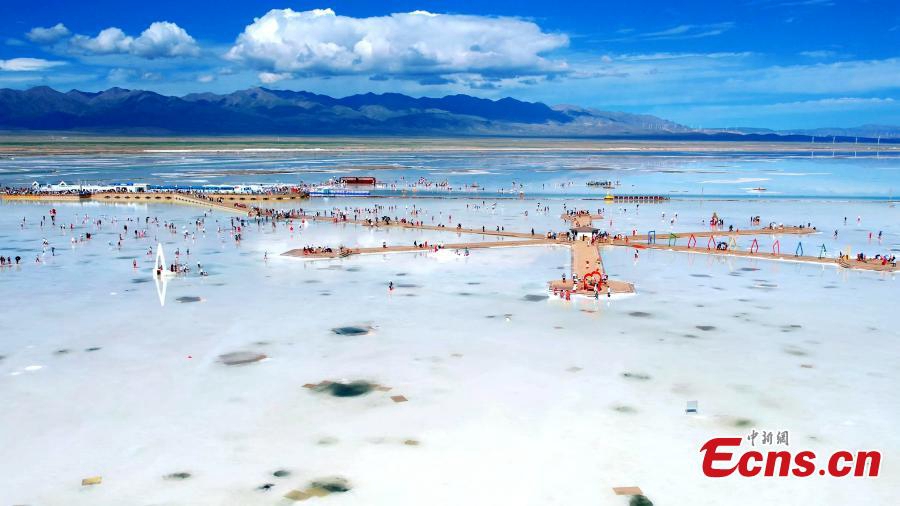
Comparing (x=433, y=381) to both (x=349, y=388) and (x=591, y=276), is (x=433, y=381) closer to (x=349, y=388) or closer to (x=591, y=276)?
(x=349, y=388)

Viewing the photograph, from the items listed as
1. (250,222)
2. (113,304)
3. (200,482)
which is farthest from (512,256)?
(200,482)

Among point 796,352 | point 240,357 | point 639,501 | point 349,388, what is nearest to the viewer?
point 639,501

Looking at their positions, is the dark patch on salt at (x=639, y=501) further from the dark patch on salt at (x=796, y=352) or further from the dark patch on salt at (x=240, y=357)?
the dark patch on salt at (x=240, y=357)

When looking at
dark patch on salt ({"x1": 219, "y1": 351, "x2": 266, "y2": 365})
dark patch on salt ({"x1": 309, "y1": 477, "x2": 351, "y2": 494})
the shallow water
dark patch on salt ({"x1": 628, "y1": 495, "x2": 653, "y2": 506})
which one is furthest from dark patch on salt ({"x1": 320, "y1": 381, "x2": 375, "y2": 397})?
dark patch on salt ({"x1": 628, "y1": 495, "x2": 653, "y2": 506})

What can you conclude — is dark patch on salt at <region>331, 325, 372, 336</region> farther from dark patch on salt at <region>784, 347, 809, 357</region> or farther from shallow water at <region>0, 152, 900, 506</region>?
dark patch on salt at <region>784, 347, 809, 357</region>

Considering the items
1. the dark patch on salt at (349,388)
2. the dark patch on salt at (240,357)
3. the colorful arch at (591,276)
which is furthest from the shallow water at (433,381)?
the colorful arch at (591,276)

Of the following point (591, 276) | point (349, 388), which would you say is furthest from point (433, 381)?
point (591, 276)
